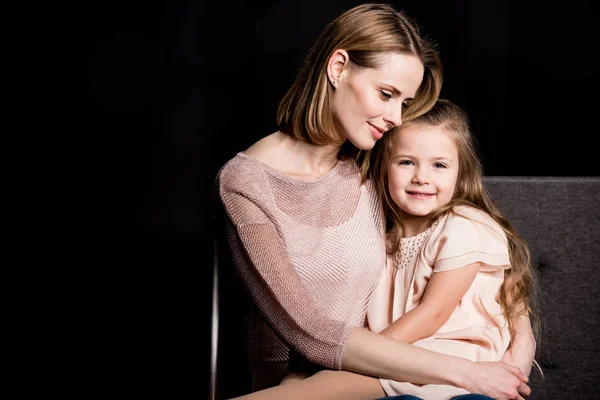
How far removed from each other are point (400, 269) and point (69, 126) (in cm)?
141

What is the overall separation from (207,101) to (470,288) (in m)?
1.28

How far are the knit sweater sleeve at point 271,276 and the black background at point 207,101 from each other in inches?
37.0

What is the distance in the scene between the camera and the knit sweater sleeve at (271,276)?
1626 mm

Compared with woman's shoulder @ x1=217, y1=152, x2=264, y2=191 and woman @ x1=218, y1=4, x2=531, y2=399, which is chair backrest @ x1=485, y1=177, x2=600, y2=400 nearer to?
woman @ x1=218, y1=4, x2=531, y2=399

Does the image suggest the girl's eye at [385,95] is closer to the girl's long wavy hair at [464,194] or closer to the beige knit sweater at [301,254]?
the girl's long wavy hair at [464,194]

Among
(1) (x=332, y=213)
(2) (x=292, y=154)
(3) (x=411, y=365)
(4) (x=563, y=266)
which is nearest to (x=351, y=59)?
(2) (x=292, y=154)

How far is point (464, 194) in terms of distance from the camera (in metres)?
1.98

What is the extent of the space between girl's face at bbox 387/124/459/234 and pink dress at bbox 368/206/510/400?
7cm

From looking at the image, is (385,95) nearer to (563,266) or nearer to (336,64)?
(336,64)

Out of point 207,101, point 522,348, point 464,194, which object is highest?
point 207,101

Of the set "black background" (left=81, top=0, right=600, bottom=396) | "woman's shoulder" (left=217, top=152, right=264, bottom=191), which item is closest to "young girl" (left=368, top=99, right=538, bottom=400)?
"woman's shoulder" (left=217, top=152, right=264, bottom=191)

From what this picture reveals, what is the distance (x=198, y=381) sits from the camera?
2.90 meters

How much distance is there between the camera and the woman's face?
1778 mm

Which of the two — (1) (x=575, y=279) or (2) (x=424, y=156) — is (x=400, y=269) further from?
(1) (x=575, y=279)
